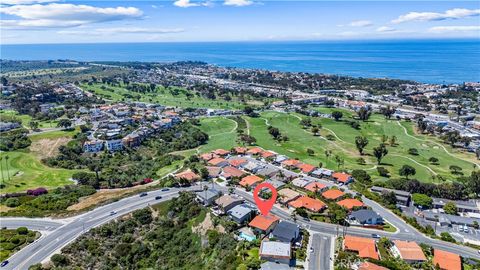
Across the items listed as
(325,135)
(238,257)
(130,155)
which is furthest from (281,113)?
(238,257)

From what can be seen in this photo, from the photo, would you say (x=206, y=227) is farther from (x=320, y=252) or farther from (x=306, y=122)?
(x=306, y=122)

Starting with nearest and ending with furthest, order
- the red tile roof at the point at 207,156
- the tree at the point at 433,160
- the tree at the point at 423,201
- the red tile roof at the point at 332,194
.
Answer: the red tile roof at the point at 332,194
the tree at the point at 423,201
the red tile roof at the point at 207,156
the tree at the point at 433,160

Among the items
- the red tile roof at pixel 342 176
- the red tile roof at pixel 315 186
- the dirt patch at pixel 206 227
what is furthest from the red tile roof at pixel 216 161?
the dirt patch at pixel 206 227

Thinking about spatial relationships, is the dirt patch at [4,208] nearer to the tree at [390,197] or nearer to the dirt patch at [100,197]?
the dirt patch at [100,197]

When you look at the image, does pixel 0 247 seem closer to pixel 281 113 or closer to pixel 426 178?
pixel 426 178

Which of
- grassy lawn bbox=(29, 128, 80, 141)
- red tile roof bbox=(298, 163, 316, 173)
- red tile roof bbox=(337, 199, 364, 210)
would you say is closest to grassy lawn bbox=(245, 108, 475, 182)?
red tile roof bbox=(298, 163, 316, 173)

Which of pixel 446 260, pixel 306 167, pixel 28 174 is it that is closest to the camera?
pixel 446 260

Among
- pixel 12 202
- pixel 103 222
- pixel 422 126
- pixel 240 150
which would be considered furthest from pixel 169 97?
pixel 103 222
